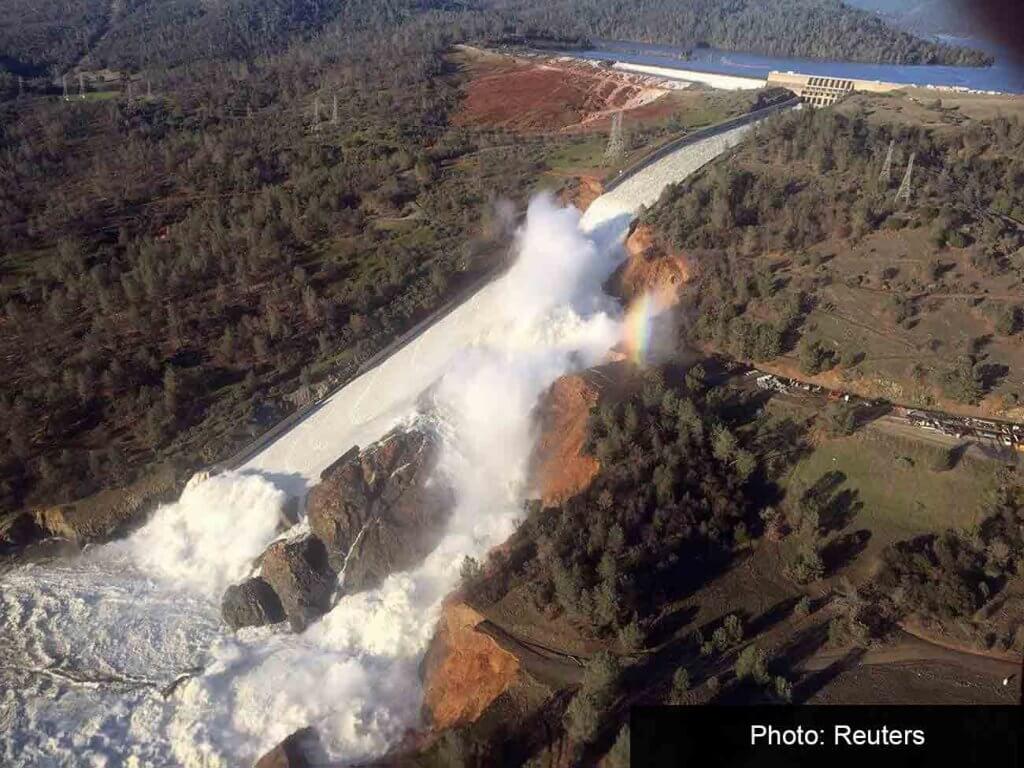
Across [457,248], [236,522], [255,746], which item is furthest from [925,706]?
[457,248]

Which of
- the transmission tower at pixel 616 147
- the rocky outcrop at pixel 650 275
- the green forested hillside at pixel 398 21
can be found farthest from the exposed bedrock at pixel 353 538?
the green forested hillside at pixel 398 21

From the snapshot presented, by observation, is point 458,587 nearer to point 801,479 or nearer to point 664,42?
point 801,479

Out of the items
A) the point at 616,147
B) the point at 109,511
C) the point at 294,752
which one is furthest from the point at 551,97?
the point at 294,752

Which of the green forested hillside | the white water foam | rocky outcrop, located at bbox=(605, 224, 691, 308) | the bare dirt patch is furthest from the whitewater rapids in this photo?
the green forested hillside

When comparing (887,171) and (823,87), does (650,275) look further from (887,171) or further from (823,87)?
(823,87)

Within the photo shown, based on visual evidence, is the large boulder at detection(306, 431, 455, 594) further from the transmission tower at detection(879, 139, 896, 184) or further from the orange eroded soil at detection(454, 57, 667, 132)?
the orange eroded soil at detection(454, 57, 667, 132)
